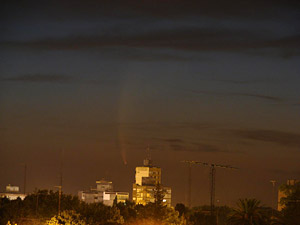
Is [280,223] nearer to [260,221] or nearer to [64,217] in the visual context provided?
[260,221]

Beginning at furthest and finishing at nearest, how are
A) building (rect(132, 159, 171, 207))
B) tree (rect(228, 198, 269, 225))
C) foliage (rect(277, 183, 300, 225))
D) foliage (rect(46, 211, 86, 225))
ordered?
1. building (rect(132, 159, 171, 207))
2. foliage (rect(277, 183, 300, 225))
3. tree (rect(228, 198, 269, 225))
4. foliage (rect(46, 211, 86, 225))

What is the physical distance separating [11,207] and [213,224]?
23586 millimetres

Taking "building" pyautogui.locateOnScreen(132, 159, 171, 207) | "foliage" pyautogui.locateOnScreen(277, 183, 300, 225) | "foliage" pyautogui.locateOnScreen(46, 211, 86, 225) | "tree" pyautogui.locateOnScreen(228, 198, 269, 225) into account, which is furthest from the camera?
"building" pyautogui.locateOnScreen(132, 159, 171, 207)

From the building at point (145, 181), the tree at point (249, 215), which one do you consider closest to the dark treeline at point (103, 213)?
the tree at point (249, 215)

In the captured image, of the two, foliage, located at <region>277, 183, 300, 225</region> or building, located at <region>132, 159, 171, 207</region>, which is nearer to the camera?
foliage, located at <region>277, 183, 300, 225</region>

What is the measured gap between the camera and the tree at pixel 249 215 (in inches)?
2347

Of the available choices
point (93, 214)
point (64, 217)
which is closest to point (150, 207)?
point (93, 214)

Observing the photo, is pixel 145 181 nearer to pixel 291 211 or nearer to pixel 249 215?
pixel 291 211

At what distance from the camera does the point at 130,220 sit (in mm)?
→ 72438

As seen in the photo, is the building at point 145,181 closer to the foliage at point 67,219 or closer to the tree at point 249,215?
the tree at point 249,215

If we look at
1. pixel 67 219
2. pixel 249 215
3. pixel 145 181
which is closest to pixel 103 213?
pixel 67 219

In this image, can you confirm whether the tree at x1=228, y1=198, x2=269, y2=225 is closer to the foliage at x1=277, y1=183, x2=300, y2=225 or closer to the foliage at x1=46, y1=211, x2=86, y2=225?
the foliage at x1=277, y1=183, x2=300, y2=225

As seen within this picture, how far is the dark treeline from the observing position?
5975 centimetres

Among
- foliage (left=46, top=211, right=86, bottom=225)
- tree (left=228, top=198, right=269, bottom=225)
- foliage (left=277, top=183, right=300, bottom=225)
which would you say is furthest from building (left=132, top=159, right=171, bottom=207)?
foliage (left=46, top=211, right=86, bottom=225)
